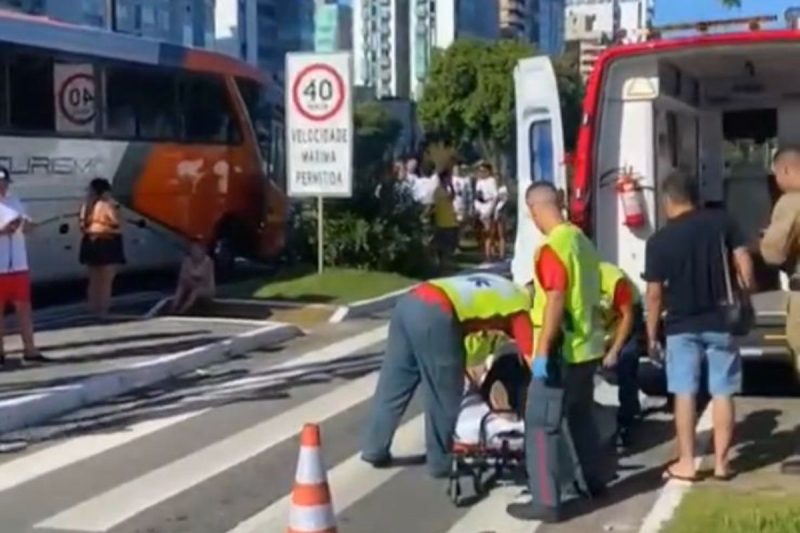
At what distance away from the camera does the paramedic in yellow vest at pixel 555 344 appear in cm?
855

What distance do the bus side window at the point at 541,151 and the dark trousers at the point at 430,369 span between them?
3.36 m

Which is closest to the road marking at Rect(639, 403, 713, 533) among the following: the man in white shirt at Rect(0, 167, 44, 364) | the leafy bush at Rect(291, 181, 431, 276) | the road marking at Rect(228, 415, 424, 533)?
the road marking at Rect(228, 415, 424, 533)

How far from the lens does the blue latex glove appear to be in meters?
8.50

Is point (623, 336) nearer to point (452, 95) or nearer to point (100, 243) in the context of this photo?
point (100, 243)

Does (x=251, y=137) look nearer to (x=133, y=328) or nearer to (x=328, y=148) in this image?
(x=328, y=148)

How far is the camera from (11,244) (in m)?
14.1

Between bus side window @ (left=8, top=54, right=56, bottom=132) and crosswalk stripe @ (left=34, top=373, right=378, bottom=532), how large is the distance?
27.1 feet

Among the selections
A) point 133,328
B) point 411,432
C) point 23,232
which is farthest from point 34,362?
point 411,432

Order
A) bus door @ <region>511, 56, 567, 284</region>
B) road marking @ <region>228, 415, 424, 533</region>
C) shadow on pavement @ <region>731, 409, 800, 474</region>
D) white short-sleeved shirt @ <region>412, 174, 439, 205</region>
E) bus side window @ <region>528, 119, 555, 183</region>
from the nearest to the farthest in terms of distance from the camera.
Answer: road marking @ <region>228, 415, 424, 533</region>, shadow on pavement @ <region>731, 409, 800, 474</region>, bus door @ <region>511, 56, 567, 284</region>, bus side window @ <region>528, 119, 555, 183</region>, white short-sleeved shirt @ <region>412, 174, 439, 205</region>

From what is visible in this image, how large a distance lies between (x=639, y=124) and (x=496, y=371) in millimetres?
3035

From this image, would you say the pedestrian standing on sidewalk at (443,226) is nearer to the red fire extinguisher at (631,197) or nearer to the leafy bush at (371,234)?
the leafy bush at (371,234)

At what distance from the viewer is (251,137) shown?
25609 millimetres

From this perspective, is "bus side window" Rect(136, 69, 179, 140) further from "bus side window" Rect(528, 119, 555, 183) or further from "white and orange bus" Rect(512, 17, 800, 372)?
"bus side window" Rect(528, 119, 555, 183)

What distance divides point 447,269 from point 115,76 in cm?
597
